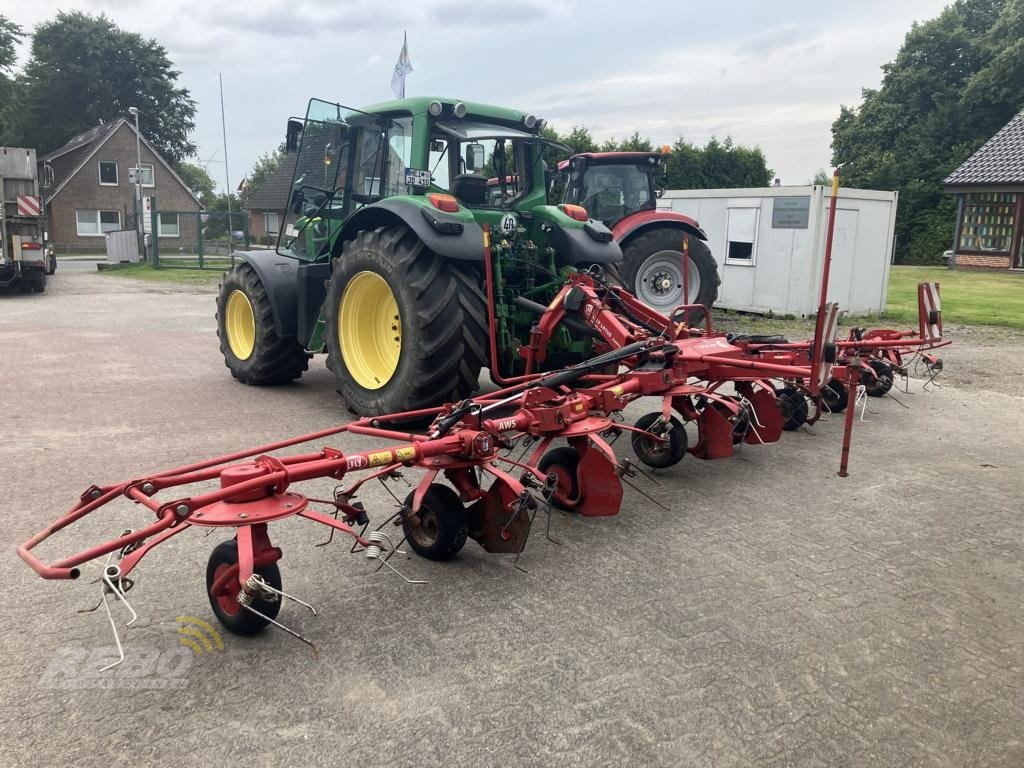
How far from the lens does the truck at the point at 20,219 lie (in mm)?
14781

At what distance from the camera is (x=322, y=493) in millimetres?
4273

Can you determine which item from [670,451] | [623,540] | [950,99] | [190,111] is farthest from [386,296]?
[190,111]

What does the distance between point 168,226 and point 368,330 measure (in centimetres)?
3202

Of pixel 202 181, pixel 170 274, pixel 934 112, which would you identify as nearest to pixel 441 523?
pixel 170 274

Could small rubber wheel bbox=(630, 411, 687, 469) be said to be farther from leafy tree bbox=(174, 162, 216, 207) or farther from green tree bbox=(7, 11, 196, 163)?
leafy tree bbox=(174, 162, 216, 207)

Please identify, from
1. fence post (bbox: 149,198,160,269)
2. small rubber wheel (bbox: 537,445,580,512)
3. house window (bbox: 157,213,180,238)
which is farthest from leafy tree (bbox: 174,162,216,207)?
small rubber wheel (bbox: 537,445,580,512)

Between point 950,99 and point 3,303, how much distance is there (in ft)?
111

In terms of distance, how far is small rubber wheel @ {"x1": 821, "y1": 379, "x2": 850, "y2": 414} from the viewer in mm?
6109

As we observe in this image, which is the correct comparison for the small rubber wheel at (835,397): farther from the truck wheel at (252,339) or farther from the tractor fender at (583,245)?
the truck wheel at (252,339)

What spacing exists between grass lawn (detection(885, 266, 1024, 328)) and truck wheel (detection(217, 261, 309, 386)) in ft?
29.7

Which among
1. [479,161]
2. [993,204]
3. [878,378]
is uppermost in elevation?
[993,204]

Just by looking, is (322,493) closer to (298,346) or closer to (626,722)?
(626,722)

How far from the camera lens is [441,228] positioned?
17.1 ft

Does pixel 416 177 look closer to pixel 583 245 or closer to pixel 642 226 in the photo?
pixel 583 245
